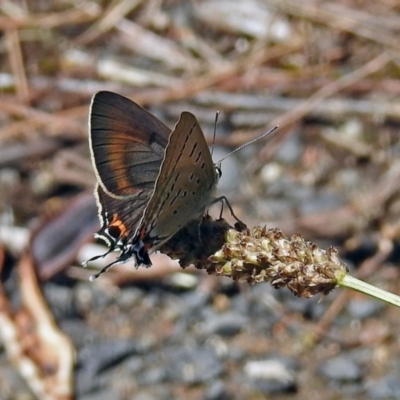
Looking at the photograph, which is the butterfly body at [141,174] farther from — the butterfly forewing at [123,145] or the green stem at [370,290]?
the green stem at [370,290]

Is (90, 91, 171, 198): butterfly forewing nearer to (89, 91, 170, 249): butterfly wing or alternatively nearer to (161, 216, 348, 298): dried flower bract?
(89, 91, 170, 249): butterfly wing

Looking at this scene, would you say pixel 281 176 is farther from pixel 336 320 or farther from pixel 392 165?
pixel 336 320

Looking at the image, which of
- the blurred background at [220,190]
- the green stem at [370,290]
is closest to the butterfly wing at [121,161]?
the green stem at [370,290]

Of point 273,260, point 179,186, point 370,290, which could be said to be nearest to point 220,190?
point 179,186

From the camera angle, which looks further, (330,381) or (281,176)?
(281,176)

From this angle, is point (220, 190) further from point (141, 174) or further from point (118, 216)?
point (118, 216)

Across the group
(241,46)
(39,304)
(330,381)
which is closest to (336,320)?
(330,381)

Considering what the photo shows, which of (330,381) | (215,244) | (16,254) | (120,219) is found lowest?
(330,381)
